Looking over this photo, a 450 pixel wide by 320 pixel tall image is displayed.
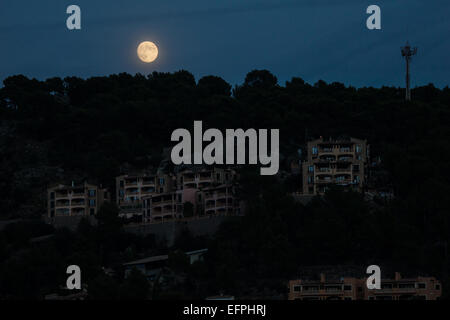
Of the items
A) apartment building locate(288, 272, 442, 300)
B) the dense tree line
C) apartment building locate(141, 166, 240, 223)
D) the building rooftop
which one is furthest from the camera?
apartment building locate(141, 166, 240, 223)

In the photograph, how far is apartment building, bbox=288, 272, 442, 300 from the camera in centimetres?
5012

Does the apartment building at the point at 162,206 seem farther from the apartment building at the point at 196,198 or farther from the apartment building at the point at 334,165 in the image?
the apartment building at the point at 334,165

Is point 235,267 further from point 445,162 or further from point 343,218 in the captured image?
point 445,162

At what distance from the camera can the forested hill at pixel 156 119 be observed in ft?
258

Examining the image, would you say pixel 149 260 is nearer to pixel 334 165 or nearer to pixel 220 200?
pixel 220 200

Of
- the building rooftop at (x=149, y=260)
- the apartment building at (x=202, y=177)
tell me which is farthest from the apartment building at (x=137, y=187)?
the building rooftop at (x=149, y=260)

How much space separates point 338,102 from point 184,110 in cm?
1532

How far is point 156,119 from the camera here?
296 feet

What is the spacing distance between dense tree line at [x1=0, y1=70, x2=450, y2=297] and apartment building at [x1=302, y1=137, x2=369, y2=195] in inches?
83.3

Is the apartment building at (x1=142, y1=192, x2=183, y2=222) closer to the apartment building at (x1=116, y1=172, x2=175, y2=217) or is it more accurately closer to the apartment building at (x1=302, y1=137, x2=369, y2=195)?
the apartment building at (x1=116, y1=172, x2=175, y2=217)

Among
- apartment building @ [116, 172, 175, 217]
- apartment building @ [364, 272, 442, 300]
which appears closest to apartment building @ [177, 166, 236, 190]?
apartment building @ [116, 172, 175, 217]

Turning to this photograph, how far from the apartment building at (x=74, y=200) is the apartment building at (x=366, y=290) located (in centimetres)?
2658

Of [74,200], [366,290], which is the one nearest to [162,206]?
[74,200]

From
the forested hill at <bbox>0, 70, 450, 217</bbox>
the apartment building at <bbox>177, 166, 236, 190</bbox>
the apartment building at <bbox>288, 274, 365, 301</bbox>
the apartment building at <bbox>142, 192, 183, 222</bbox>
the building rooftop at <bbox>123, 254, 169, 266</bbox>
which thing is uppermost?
the forested hill at <bbox>0, 70, 450, 217</bbox>
